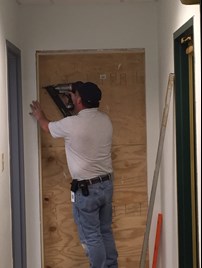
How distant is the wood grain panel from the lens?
13.6 ft

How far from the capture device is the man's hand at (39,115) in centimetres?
387

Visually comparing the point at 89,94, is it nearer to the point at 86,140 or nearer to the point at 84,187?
the point at 86,140

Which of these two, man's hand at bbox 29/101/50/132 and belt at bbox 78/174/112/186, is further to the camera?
man's hand at bbox 29/101/50/132

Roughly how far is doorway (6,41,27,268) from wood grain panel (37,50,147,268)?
20 centimetres

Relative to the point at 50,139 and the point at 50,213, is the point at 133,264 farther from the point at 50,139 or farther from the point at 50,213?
the point at 50,139

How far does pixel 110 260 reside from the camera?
389cm

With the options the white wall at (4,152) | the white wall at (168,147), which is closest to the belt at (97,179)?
the white wall at (168,147)

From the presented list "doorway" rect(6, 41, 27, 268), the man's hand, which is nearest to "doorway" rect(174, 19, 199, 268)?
the man's hand

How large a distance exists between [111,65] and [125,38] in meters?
0.25

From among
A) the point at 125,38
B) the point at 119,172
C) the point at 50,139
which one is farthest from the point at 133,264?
the point at 125,38

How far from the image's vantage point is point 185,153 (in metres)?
3.29

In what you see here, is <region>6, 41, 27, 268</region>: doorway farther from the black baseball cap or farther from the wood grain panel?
the black baseball cap

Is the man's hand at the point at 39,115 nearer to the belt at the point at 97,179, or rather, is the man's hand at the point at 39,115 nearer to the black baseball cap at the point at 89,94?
the black baseball cap at the point at 89,94

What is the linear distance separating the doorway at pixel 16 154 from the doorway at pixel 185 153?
1.39 m
